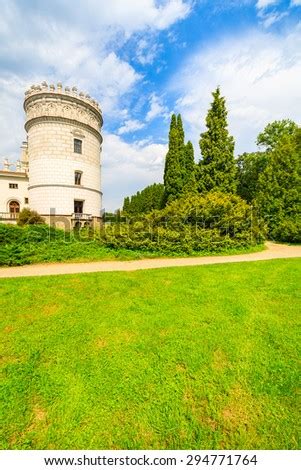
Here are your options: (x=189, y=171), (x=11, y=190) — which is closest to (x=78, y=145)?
(x=11, y=190)

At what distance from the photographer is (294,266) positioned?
8227mm

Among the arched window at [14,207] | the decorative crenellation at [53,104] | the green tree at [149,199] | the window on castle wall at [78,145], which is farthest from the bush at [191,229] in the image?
the green tree at [149,199]

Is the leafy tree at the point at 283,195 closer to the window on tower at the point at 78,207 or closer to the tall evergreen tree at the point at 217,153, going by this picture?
the tall evergreen tree at the point at 217,153

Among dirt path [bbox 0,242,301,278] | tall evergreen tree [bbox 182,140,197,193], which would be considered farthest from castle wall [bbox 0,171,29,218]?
dirt path [bbox 0,242,301,278]

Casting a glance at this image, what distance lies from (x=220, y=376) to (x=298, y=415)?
97cm

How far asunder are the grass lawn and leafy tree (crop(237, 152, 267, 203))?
26.8m

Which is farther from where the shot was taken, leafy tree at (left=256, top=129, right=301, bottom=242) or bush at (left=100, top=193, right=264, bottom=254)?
leafy tree at (left=256, top=129, right=301, bottom=242)

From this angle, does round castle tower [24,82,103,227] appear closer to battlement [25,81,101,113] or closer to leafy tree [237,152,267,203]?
battlement [25,81,101,113]

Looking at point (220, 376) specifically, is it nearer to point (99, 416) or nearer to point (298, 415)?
point (298, 415)

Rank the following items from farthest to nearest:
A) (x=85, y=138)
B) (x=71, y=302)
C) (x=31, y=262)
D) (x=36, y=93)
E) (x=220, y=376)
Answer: (x=85, y=138) < (x=36, y=93) < (x=31, y=262) < (x=71, y=302) < (x=220, y=376)

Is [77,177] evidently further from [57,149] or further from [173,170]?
[173,170]

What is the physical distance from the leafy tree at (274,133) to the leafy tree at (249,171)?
1.71m

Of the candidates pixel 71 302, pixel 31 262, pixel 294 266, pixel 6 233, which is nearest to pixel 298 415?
pixel 71 302

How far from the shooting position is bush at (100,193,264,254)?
1148cm
